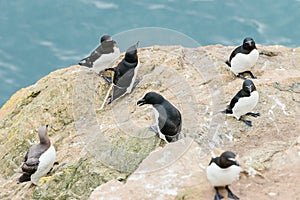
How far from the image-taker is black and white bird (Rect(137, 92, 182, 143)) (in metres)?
6.50

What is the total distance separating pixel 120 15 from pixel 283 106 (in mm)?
10316

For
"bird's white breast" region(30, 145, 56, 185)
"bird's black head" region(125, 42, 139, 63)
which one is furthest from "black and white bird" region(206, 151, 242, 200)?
"bird's black head" region(125, 42, 139, 63)

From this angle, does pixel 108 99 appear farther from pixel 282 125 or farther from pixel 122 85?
pixel 282 125

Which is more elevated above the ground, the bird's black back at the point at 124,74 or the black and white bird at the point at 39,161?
the bird's black back at the point at 124,74

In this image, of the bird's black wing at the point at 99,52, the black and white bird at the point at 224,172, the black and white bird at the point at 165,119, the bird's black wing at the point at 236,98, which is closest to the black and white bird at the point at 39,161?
the black and white bird at the point at 165,119

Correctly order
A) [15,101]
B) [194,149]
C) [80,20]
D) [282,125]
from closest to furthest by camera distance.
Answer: [194,149]
[282,125]
[15,101]
[80,20]

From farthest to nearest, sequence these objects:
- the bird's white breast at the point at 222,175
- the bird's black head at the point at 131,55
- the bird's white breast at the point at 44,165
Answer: the bird's black head at the point at 131,55
the bird's white breast at the point at 44,165
the bird's white breast at the point at 222,175

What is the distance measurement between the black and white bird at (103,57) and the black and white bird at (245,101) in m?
2.07

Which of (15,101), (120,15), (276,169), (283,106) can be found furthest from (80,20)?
(276,169)

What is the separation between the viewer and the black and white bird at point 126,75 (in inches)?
309

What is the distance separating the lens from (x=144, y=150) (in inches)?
258

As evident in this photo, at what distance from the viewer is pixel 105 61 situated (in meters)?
8.43

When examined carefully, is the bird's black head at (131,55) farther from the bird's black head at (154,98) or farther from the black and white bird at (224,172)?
the black and white bird at (224,172)

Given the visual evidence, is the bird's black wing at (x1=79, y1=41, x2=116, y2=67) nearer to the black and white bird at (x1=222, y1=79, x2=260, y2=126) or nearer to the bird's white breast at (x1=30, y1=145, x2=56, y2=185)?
the bird's white breast at (x1=30, y1=145, x2=56, y2=185)
